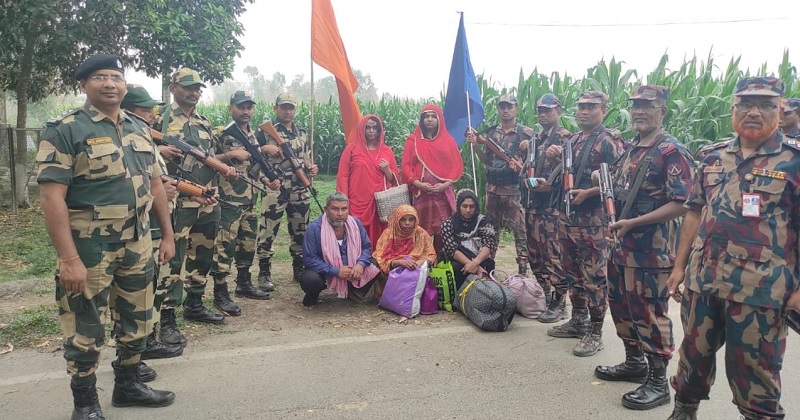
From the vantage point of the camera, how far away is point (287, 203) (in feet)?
18.6

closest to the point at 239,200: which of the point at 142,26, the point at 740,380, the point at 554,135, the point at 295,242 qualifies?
the point at 295,242

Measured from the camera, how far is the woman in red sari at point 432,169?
561cm

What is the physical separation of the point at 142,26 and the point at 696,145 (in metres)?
8.16

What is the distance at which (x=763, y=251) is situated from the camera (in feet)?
7.43

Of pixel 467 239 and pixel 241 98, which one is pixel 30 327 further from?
pixel 467 239

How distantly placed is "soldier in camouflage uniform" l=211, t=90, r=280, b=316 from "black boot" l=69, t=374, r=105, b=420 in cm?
179

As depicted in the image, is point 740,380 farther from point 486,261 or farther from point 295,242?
point 295,242

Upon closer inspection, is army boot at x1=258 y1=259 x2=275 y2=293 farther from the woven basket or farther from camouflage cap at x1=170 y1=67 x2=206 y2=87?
camouflage cap at x1=170 y1=67 x2=206 y2=87

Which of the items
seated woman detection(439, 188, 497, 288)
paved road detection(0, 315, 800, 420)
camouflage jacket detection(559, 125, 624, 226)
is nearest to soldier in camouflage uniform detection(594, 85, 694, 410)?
paved road detection(0, 315, 800, 420)

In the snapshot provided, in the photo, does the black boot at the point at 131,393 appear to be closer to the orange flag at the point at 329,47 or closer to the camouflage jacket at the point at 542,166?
the camouflage jacket at the point at 542,166

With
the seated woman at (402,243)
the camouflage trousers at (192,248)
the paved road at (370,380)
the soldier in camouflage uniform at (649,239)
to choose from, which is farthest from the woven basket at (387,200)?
the soldier in camouflage uniform at (649,239)

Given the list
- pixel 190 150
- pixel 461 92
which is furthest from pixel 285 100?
pixel 461 92

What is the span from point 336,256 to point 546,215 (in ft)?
6.34

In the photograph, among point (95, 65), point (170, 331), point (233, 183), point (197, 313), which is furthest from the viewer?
point (233, 183)
